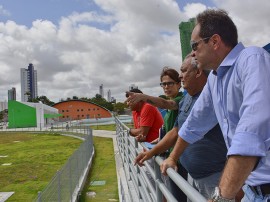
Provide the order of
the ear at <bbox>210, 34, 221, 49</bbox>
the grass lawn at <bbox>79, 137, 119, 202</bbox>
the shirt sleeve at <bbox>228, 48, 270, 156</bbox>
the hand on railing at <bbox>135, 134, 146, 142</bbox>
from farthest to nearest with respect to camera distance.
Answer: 1. the grass lawn at <bbox>79, 137, 119, 202</bbox>
2. the hand on railing at <bbox>135, 134, 146, 142</bbox>
3. the ear at <bbox>210, 34, 221, 49</bbox>
4. the shirt sleeve at <bbox>228, 48, 270, 156</bbox>

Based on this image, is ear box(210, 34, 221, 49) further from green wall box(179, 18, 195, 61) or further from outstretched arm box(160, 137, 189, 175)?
green wall box(179, 18, 195, 61)

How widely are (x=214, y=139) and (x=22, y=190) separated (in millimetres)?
9786

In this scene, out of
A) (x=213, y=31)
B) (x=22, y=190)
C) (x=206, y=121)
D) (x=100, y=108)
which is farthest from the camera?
(x=100, y=108)

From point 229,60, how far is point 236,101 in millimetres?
207

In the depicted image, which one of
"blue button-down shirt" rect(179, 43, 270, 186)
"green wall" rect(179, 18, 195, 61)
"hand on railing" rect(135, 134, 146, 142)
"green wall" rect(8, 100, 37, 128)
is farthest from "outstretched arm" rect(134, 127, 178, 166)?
"green wall" rect(8, 100, 37, 128)

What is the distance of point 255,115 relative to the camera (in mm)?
1286

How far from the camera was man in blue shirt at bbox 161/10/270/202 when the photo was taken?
4.18ft

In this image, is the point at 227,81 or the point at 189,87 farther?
the point at 189,87

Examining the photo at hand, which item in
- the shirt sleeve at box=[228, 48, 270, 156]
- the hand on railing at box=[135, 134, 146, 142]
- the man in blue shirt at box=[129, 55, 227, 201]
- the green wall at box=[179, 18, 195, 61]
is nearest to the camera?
the shirt sleeve at box=[228, 48, 270, 156]

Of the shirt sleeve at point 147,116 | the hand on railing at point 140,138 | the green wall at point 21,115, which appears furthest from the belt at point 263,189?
the green wall at point 21,115

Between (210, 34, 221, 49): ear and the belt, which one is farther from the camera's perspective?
(210, 34, 221, 49): ear

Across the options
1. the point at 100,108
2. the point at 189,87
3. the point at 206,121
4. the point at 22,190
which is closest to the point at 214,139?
the point at 206,121

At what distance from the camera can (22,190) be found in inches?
427

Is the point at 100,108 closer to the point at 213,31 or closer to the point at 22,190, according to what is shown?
the point at 22,190
